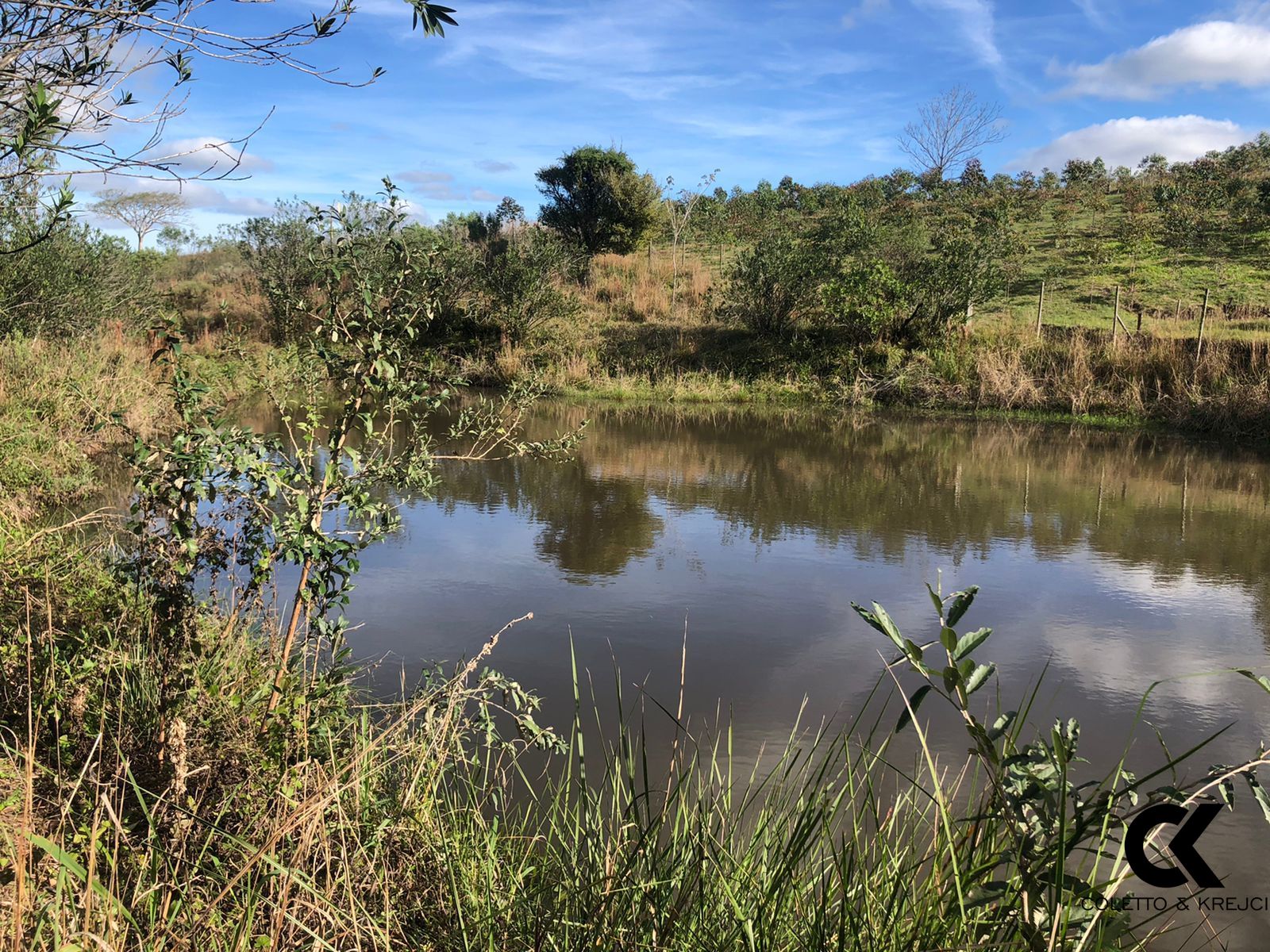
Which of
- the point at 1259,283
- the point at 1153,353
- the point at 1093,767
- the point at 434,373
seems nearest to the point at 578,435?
the point at 434,373

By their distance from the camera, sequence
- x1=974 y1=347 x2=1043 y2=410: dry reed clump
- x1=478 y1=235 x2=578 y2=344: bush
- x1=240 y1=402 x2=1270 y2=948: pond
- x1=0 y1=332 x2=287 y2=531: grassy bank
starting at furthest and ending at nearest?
1. x1=478 y1=235 x2=578 y2=344: bush
2. x1=974 y1=347 x2=1043 y2=410: dry reed clump
3. x1=0 y1=332 x2=287 y2=531: grassy bank
4. x1=240 y1=402 x2=1270 y2=948: pond

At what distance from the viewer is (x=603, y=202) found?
1136 inches

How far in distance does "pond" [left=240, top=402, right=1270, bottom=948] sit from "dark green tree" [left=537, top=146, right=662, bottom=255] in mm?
17414

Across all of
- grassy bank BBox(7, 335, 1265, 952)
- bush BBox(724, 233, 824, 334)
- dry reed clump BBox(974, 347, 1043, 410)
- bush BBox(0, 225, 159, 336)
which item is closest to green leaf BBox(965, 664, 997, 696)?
grassy bank BBox(7, 335, 1265, 952)

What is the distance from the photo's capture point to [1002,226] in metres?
26.6

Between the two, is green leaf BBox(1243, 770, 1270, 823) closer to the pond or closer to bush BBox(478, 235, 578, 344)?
the pond

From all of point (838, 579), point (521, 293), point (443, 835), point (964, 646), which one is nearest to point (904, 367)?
point (521, 293)

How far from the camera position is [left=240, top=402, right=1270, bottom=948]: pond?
4.77 meters

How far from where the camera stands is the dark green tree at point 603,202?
93.5 ft

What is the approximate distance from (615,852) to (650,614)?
12.6ft

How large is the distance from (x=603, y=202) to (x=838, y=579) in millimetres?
24119

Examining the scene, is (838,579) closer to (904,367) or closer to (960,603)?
(960,603)

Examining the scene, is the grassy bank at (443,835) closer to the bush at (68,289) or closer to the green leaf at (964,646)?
the green leaf at (964,646)

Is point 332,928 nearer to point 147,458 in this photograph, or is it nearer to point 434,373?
point 147,458
